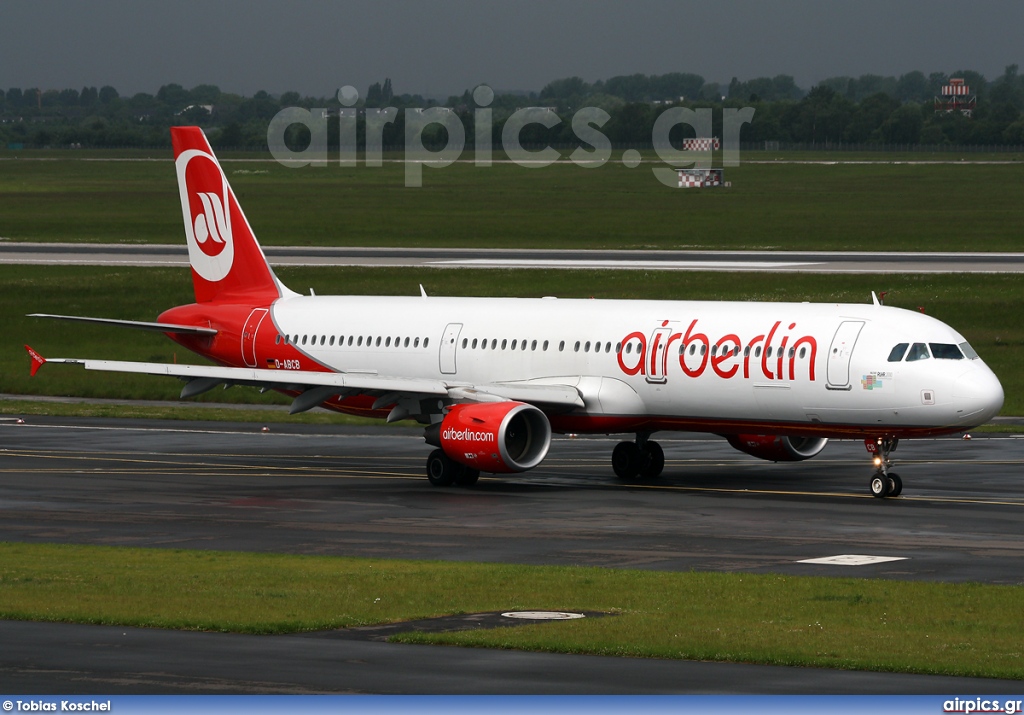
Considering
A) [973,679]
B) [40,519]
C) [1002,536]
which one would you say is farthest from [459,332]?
[973,679]

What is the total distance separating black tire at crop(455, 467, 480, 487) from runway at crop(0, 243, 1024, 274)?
49.5 m

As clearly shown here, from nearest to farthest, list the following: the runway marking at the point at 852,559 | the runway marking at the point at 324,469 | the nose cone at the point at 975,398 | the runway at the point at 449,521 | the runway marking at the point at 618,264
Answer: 1. the runway at the point at 449,521
2. the runway marking at the point at 852,559
3. the nose cone at the point at 975,398
4. the runway marking at the point at 324,469
5. the runway marking at the point at 618,264

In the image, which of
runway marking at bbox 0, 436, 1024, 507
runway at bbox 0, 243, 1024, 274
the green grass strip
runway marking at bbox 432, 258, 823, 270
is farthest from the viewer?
runway marking at bbox 432, 258, 823, 270

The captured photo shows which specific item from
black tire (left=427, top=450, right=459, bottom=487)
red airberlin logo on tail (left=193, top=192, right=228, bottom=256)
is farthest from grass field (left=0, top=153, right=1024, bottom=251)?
black tire (left=427, top=450, right=459, bottom=487)

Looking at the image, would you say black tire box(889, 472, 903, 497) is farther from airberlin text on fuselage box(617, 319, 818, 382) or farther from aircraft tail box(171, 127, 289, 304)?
aircraft tail box(171, 127, 289, 304)

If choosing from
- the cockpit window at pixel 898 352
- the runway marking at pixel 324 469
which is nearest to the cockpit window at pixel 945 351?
the cockpit window at pixel 898 352

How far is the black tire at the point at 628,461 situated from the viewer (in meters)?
43.3

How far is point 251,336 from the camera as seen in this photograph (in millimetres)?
49344

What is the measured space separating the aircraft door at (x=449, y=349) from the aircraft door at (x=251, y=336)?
6.52 m

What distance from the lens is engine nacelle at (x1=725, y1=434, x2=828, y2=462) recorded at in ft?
141

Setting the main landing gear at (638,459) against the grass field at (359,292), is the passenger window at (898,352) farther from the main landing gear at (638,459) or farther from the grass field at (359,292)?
the grass field at (359,292)

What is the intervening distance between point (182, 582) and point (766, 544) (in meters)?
10.9

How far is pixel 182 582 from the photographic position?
2691cm

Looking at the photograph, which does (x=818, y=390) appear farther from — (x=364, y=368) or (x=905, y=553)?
(x=364, y=368)
